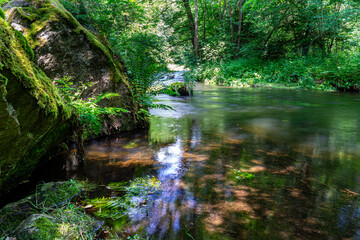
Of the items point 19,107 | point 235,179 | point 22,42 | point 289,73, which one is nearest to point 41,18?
point 22,42

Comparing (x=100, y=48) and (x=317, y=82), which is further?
(x=317, y=82)

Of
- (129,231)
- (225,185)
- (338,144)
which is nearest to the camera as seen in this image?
(129,231)

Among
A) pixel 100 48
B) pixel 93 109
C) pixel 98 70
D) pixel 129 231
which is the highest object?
pixel 100 48

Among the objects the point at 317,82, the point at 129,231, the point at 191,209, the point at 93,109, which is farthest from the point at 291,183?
the point at 317,82

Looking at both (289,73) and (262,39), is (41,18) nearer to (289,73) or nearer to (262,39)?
(289,73)

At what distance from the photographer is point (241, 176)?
10.2 ft

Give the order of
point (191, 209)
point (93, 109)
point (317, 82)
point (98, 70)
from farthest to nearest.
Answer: point (317, 82)
point (98, 70)
point (93, 109)
point (191, 209)

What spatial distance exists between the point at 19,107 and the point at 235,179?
2.48 meters

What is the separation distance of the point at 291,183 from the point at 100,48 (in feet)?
14.2

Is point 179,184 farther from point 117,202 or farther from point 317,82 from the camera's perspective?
point 317,82

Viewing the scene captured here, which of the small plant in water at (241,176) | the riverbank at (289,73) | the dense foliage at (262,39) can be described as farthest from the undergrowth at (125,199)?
the riverbank at (289,73)

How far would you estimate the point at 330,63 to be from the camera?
15297mm

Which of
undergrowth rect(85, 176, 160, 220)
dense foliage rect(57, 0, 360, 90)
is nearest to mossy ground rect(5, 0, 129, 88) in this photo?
dense foliage rect(57, 0, 360, 90)

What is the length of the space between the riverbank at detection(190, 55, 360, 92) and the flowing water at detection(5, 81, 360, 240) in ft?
32.2
